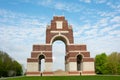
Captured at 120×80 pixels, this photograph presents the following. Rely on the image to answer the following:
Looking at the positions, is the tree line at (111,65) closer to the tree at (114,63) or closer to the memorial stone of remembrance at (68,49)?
the tree at (114,63)

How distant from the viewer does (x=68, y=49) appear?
56.1 m

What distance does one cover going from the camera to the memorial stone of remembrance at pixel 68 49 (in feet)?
176

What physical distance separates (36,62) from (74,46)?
986 cm

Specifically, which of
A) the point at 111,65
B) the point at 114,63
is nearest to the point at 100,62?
the point at 111,65

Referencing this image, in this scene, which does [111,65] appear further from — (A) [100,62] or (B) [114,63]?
(A) [100,62]

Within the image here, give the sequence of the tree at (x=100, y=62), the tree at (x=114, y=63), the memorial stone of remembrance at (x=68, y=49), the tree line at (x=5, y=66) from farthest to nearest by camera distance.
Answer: the tree at (x=100, y=62) → the tree at (x=114, y=63) → the tree line at (x=5, y=66) → the memorial stone of remembrance at (x=68, y=49)

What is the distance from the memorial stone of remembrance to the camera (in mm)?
53656

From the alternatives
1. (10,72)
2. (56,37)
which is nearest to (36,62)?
(56,37)

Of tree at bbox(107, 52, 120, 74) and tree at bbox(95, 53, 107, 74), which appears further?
Result: tree at bbox(95, 53, 107, 74)

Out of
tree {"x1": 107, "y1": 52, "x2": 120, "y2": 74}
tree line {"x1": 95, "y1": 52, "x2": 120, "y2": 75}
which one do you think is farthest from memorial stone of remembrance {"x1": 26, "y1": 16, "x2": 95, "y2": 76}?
tree line {"x1": 95, "y1": 52, "x2": 120, "y2": 75}

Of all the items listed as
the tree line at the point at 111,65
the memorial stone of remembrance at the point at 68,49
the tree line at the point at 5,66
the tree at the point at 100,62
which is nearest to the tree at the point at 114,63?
the tree line at the point at 111,65

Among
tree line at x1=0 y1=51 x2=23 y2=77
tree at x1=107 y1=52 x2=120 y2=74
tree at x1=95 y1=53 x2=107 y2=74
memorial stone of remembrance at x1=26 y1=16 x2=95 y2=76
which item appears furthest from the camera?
tree at x1=95 y1=53 x2=107 y2=74

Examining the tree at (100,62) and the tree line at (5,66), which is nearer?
the tree line at (5,66)

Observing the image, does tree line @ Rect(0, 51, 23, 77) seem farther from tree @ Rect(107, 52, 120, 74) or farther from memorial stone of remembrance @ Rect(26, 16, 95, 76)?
tree @ Rect(107, 52, 120, 74)
